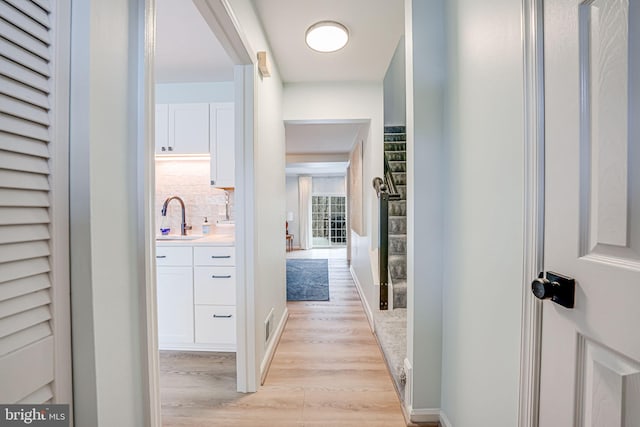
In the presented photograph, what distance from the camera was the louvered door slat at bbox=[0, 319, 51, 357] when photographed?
47 cm

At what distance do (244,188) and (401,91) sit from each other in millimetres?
2686

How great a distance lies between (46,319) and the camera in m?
0.54

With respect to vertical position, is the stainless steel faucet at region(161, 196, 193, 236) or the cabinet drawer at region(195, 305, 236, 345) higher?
the stainless steel faucet at region(161, 196, 193, 236)

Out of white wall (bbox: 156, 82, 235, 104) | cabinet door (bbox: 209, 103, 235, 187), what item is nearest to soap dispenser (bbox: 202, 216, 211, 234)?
cabinet door (bbox: 209, 103, 235, 187)

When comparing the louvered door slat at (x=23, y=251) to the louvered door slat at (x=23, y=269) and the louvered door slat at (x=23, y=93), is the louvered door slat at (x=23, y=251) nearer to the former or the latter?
the louvered door slat at (x=23, y=269)

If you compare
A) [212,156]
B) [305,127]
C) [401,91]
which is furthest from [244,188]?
[401,91]

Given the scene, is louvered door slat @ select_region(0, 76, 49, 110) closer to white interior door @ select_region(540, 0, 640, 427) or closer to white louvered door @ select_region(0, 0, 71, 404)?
white louvered door @ select_region(0, 0, 71, 404)

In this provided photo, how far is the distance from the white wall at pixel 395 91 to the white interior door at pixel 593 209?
218 centimetres

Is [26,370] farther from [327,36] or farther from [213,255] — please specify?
[327,36]

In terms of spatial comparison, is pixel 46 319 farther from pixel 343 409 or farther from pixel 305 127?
pixel 305 127

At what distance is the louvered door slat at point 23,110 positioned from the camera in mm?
472

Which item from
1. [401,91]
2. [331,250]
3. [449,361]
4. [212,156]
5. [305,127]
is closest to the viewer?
[449,361]

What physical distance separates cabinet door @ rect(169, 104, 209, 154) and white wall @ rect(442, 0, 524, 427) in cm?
214

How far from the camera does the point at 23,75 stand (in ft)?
1.63
